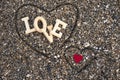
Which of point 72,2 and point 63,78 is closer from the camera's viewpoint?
point 63,78

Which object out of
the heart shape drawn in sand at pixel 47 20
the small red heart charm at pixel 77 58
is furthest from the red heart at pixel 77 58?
the heart shape drawn in sand at pixel 47 20

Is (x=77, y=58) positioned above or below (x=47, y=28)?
below

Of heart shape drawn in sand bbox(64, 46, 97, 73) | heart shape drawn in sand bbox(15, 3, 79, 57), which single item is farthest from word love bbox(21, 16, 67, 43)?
heart shape drawn in sand bbox(64, 46, 97, 73)

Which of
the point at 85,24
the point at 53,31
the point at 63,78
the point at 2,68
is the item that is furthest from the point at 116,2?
the point at 2,68

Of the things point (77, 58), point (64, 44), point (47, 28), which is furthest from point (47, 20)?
point (77, 58)

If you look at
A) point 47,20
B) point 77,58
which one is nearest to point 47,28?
point 47,20

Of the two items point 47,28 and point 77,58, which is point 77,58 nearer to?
point 77,58

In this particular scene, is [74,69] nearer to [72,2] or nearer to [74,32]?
[74,32]
